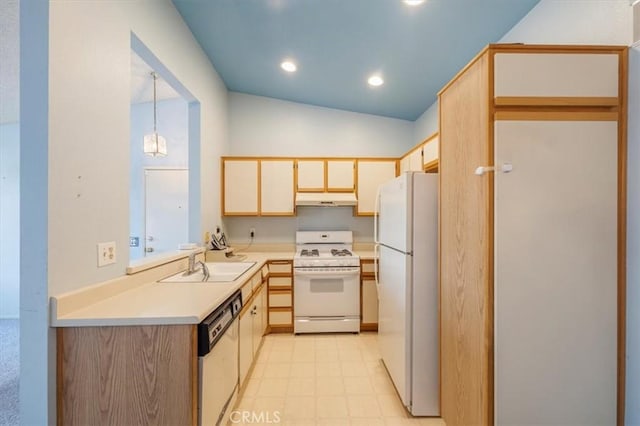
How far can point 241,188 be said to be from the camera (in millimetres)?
3549

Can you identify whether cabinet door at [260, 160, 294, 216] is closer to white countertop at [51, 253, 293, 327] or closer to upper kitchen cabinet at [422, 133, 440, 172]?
upper kitchen cabinet at [422, 133, 440, 172]

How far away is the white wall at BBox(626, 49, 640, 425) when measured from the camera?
4.07 feet

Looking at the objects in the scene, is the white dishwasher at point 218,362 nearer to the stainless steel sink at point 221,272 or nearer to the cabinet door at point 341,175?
the stainless steel sink at point 221,272

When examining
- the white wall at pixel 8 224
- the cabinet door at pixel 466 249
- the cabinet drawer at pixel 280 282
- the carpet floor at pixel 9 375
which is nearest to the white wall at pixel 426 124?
the cabinet door at pixel 466 249

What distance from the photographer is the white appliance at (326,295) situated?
3168 millimetres

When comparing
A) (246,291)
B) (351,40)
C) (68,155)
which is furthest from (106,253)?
(351,40)

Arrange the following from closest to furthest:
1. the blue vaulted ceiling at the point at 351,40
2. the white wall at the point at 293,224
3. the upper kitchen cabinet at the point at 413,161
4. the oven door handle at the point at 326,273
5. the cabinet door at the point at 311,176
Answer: the blue vaulted ceiling at the point at 351,40 → the upper kitchen cabinet at the point at 413,161 → the oven door handle at the point at 326,273 → the cabinet door at the point at 311,176 → the white wall at the point at 293,224

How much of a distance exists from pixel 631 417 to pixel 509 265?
865 mm

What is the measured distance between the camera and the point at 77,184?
133 cm

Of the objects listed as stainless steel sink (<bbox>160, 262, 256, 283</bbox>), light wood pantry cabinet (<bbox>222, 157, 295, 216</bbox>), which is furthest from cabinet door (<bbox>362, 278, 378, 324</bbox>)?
stainless steel sink (<bbox>160, 262, 256, 283</bbox>)

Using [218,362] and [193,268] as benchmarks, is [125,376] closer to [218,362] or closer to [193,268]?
[218,362]

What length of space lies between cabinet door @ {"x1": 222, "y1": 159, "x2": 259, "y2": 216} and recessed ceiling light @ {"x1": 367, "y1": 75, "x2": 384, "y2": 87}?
166 cm

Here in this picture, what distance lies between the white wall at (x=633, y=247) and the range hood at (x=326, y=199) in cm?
242

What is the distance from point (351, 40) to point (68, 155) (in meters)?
2.14
